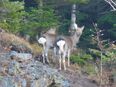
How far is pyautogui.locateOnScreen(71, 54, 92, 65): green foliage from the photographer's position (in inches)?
802

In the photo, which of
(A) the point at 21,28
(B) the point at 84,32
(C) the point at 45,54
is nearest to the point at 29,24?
(A) the point at 21,28

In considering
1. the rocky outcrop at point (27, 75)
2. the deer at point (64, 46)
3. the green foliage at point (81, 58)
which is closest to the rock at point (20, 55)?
the rocky outcrop at point (27, 75)

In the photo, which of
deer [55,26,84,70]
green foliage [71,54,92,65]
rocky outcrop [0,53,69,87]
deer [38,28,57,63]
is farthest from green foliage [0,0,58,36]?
rocky outcrop [0,53,69,87]

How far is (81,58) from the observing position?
20984 mm

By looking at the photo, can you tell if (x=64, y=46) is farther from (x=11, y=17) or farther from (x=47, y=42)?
(x=11, y=17)

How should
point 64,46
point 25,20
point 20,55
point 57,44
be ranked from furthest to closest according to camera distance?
point 25,20
point 64,46
point 57,44
point 20,55

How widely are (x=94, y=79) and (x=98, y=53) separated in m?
2.35

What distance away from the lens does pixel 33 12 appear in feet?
69.9

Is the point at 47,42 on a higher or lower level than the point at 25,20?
lower

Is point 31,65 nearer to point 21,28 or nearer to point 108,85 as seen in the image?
point 108,85

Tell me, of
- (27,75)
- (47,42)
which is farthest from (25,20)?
(27,75)

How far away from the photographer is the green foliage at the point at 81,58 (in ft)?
66.8

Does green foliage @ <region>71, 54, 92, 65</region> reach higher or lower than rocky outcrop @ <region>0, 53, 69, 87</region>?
higher

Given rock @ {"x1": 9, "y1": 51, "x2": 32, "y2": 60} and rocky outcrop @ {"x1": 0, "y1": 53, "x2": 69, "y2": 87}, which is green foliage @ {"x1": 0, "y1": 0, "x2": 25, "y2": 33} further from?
rocky outcrop @ {"x1": 0, "y1": 53, "x2": 69, "y2": 87}
